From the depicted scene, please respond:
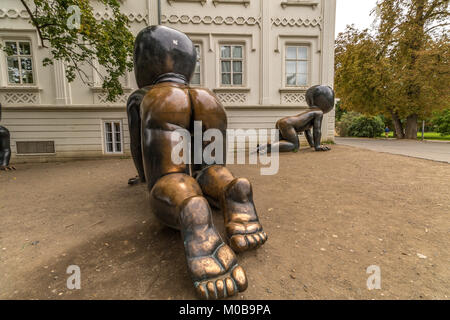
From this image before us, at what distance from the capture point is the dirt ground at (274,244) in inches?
47.6

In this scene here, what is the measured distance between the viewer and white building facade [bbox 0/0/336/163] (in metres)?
7.71

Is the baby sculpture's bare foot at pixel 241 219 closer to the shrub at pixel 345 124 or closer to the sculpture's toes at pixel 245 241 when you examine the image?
the sculpture's toes at pixel 245 241

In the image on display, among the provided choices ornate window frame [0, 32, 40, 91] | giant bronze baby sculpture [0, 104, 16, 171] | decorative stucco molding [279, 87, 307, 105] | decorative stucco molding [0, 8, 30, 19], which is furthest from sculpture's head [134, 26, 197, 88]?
decorative stucco molding [0, 8, 30, 19]

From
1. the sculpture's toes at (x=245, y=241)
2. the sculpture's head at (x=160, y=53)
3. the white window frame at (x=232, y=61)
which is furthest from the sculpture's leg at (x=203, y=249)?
the white window frame at (x=232, y=61)

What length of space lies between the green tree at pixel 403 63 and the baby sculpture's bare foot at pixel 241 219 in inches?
558

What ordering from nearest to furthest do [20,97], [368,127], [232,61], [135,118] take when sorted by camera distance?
1. [135,118]
2. [20,97]
3. [232,61]
4. [368,127]

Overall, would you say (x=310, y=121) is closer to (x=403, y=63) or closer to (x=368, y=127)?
(x=403, y=63)

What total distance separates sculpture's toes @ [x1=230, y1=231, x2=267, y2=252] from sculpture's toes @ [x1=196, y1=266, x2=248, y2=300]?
7.5 inches

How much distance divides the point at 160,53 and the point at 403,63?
15.1 metres

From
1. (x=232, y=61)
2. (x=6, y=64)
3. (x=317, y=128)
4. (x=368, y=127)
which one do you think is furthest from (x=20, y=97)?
(x=368, y=127)

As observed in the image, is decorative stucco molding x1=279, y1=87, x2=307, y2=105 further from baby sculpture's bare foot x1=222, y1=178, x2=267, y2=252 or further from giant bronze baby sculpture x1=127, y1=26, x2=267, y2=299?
baby sculpture's bare foot x1=222, y1=178, x2=267, y2=252

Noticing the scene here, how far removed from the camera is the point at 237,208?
4.87 feet

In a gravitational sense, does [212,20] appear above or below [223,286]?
above
